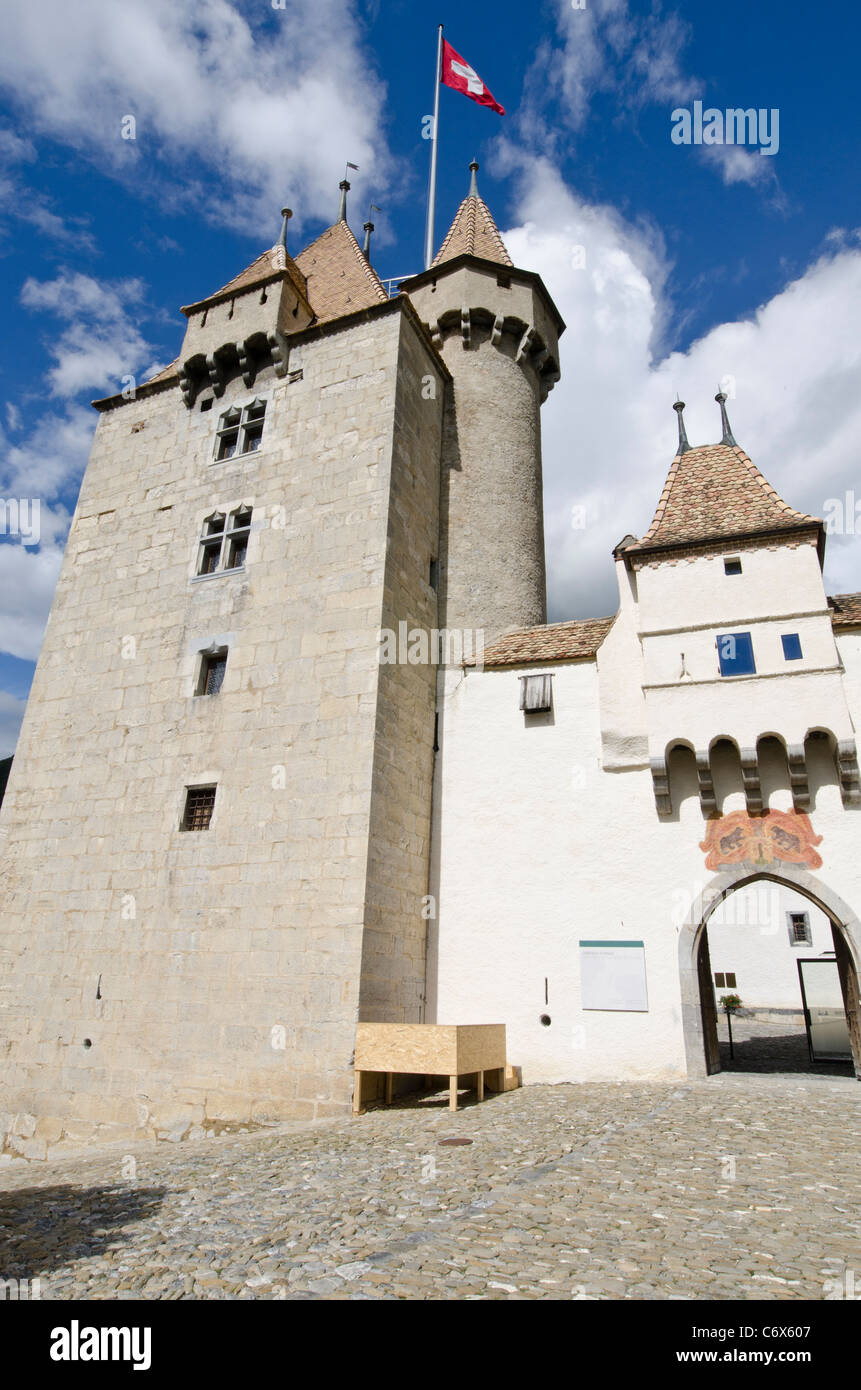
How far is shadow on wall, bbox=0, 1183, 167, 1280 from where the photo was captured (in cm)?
492

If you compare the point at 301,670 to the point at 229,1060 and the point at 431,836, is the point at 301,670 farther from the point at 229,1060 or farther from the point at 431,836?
the point at 229,1060

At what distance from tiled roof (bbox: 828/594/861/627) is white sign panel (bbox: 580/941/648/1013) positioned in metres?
6.02

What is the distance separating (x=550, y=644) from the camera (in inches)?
583

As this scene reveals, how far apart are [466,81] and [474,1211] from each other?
24140mm

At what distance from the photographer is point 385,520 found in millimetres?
13398

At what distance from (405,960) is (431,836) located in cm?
240

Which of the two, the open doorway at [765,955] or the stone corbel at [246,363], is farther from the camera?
the open doorway at [765,955]

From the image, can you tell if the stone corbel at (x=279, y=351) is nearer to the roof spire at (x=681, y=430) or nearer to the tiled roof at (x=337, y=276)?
the tiled roof at (x=337, y=276)

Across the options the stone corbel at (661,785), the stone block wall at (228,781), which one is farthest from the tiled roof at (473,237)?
the stone corbel at (661,785)

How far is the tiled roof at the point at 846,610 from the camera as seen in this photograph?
491 inches

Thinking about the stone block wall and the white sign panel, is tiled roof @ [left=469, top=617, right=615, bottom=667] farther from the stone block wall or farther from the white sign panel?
the white sign panel

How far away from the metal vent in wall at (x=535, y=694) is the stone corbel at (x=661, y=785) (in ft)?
7.41
